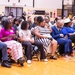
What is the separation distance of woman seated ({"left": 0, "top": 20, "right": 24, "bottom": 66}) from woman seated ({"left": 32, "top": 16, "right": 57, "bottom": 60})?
86 centimetres

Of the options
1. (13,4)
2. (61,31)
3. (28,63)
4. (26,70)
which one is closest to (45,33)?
(61,31)

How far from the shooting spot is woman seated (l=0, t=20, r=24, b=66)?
5.42m

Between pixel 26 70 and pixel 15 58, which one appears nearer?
pixel 26 70

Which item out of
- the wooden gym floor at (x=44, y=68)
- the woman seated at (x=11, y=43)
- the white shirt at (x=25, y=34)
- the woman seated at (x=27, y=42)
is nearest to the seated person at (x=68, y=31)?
the wooden gym floor at (x=44, y=68)

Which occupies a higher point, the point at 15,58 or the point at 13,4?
the point at 13,4

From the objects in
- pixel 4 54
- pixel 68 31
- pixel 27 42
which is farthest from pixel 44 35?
pixel 4 54

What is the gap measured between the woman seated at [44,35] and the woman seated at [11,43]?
0.86 m

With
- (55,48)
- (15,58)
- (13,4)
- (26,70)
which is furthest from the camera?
(13,4)

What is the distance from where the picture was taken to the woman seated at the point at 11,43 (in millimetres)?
5418

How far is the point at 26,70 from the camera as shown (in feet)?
16.5

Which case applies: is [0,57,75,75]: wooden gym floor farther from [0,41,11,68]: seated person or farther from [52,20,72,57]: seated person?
[52,20,72,57]: seated person

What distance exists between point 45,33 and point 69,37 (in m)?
0.97

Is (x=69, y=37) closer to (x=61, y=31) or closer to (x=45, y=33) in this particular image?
(x=61, y=31)

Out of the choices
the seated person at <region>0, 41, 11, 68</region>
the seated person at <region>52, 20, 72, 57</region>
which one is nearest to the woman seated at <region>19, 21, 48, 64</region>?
the seated person at <region>0, 41, 11, 68</region>
